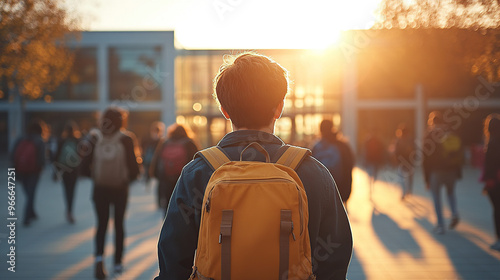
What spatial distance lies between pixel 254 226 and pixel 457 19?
5.81 m

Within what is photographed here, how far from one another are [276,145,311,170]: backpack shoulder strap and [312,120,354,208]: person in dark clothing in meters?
4.79

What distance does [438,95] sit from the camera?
33125mm

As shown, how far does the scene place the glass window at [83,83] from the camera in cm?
3412

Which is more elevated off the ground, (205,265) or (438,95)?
(438,95)

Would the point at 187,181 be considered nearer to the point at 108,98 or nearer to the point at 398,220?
the point at 398,220

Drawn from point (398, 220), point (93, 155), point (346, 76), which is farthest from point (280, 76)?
point (346, 76)

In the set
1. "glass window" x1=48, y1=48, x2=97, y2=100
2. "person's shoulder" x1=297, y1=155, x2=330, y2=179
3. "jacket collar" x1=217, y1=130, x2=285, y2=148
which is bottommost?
"person's shoulder" x1=297, y1=155, x2=330, y2=179

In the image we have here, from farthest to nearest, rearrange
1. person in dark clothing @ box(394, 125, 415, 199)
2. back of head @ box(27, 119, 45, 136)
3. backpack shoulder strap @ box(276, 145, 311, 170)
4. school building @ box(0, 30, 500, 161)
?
school building @ box(0, 30, 500, 161) → person in dark clothing @ box(394, 125, 415, 199) → back of head @ box(27, 119, 45, 136) → backpack shoulder strap @ box(276, 145, 311, 170)

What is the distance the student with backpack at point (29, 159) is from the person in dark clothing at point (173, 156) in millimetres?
3418

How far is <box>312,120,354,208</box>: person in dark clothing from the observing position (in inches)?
260

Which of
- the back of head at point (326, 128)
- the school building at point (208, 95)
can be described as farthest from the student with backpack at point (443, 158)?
Answer: the school building at point (208, 95)

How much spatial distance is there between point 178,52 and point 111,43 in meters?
5.01

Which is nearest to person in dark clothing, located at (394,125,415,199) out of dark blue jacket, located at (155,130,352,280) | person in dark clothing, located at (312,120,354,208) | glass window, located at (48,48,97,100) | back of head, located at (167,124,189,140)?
person in dark clothing, located at (312,120,354,208)

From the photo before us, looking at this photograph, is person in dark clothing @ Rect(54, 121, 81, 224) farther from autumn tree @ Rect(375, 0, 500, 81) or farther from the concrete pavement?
autumn tree @ Rect(375, 0, 500, 81)
